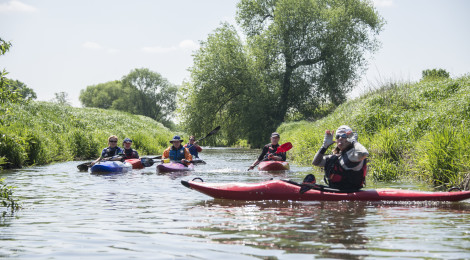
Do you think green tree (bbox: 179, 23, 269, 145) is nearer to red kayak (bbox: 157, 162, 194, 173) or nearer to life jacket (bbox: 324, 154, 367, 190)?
red kayak (bbox: 157, 162, 194, 173)

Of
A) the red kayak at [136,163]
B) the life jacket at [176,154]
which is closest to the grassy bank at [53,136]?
the red kayak at [136,163]

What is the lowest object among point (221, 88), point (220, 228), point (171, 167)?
point (220, 228)

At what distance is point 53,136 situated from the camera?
59.0 ft

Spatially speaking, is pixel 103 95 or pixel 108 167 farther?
pixel 103 95

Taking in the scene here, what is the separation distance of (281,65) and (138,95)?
48.1 meters

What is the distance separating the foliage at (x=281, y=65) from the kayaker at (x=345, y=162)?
25.8 meters

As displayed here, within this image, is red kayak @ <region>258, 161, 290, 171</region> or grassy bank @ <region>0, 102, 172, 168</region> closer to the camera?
red kayak @ <region>258, 161, 290, 171</region>

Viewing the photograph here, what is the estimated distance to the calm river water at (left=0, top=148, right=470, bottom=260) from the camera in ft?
13.7

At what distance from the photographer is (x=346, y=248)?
4297mm

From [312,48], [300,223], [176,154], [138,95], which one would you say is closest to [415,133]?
[300,223]

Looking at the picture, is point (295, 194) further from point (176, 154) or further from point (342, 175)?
point (176, 154)

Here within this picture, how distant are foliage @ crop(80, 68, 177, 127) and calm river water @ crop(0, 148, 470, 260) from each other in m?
70.7

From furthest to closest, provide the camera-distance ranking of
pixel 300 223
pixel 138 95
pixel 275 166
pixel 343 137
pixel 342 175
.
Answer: pixel 138 95, pixel 275 166, pixel 342 175, pixel 343 137, pixel 300 223

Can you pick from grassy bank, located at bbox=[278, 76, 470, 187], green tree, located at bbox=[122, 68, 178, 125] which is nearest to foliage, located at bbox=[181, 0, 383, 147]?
grassy bank, located at bbox=[278, 76, 470, 187]
